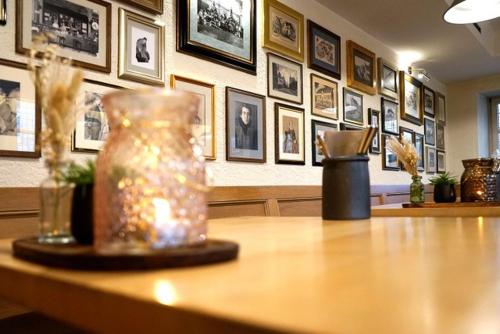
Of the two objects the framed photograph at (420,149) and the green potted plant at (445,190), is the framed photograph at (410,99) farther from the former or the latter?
the green potted plant at (445,190)

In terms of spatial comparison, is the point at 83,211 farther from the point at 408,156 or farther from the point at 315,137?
the point at 315,137

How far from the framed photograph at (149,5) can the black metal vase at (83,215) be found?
173 cm

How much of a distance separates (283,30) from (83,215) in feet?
9.63

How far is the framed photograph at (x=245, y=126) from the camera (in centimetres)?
295

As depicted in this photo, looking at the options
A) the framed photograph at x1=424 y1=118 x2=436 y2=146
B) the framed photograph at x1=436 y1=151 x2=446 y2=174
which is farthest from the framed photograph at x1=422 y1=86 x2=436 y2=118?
the framed photograph at x1=436 y1=151 x2=446 y2=174

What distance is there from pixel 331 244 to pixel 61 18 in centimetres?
167

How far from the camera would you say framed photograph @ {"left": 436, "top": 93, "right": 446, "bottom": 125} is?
687 cm

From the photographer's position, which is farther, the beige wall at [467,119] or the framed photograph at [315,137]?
the beige wall at [467,119]

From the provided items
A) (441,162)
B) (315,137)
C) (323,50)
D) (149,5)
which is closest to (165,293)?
(149,5)

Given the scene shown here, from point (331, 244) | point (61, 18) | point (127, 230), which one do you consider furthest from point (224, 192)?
point (127, 230)

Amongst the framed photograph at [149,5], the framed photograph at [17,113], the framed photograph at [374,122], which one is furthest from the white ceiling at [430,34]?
the framed photograph at [17,113]

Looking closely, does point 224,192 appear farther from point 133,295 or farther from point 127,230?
point 133,295

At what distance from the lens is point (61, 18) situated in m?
2.04

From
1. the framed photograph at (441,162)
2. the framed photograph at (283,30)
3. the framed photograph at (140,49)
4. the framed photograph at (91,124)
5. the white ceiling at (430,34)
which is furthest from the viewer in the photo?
the framed photograph at (441,162)
